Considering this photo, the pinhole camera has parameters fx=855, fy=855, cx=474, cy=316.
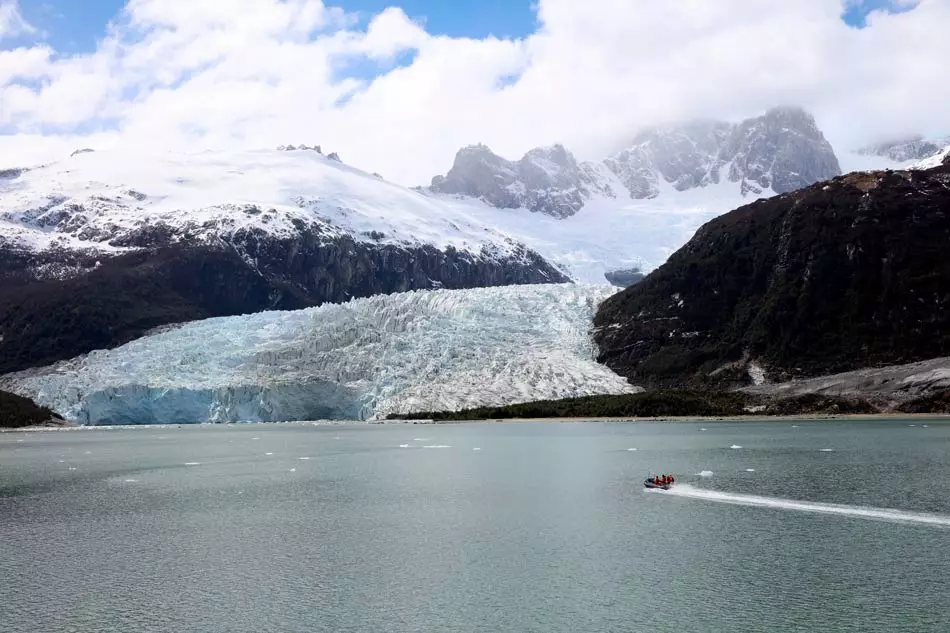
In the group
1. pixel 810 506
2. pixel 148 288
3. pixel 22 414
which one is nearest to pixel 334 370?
pixel 22 414

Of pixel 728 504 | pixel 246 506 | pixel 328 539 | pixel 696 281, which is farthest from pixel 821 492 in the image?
pixel 696 281

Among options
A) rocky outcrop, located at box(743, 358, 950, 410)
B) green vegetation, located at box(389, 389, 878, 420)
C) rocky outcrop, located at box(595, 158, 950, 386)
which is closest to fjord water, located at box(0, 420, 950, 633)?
rocky outcrop, located at box(743, 358, 950, 410)

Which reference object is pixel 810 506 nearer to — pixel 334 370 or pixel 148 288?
pixel 334 370

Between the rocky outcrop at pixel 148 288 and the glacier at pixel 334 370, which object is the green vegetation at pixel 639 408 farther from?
the rocky outcrop at pixel 148 288

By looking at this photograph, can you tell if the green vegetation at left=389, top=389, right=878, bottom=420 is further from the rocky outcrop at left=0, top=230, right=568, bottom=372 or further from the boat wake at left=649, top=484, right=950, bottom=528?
the rocky outcrop at left=0, top=230, right=568, bottom=372

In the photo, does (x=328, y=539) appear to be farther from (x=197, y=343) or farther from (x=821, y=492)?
(x=197, y=343)

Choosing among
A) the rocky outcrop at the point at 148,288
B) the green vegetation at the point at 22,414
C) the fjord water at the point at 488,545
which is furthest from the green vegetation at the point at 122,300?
the fjord water at the point at 488,545
